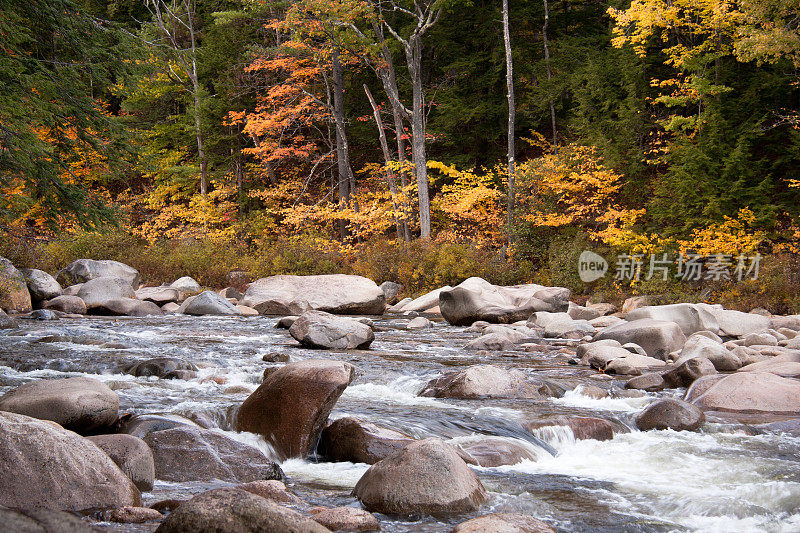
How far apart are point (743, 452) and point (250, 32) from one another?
2446 cm

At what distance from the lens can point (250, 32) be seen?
25.2m

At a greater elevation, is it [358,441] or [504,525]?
[504,525]

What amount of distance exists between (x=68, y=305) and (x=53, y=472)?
11954mm

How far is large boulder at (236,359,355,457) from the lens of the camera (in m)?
4.79

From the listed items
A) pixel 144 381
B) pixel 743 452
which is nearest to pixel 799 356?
pixel 743 452

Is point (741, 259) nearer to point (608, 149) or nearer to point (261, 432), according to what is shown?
point (608, 149)

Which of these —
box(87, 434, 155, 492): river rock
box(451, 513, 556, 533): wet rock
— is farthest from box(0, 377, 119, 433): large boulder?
box(451, 513, 556, 533): wet rock

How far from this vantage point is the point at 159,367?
23.6 feet

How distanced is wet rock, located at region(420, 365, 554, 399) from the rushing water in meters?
0.20

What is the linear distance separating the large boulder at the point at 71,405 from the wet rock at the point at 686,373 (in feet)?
19.3

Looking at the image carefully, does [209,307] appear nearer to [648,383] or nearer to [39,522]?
[648,383]

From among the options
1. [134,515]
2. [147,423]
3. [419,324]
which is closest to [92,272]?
[419,324]

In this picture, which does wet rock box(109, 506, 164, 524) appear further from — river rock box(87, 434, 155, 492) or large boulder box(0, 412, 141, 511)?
river rock box(87, 434, 155, 492)

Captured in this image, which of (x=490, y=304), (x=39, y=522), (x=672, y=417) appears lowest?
(x=672, y=417)
